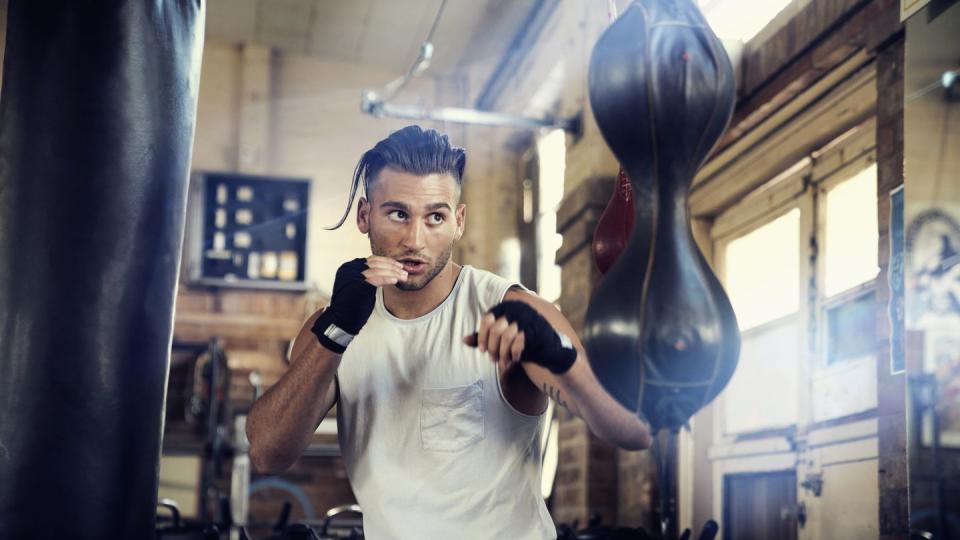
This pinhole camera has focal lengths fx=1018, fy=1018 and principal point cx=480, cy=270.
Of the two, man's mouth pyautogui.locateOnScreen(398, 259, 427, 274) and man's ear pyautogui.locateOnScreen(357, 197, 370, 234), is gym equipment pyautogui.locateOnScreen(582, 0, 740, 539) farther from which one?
man's ear pyautogui.locateOnScreen(357, 197, 370, 234)

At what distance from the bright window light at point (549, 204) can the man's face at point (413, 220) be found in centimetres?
429

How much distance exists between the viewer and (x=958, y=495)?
2033mm

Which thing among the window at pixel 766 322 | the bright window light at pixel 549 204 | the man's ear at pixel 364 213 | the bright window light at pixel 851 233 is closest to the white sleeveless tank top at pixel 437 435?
the man's ear at pixel 364 213

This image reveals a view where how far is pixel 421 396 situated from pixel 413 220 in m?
0.36

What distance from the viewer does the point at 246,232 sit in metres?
7.87

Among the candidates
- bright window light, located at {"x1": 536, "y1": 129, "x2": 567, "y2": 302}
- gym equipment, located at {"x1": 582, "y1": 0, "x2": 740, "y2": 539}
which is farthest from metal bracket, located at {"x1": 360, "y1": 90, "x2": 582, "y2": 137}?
gym equipment, located at {"x1": 582, "y1": 0, "x2": 740, "y2": 539}

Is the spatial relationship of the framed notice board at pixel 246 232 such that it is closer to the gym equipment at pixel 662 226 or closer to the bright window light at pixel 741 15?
the bright window light at pixel 741 15

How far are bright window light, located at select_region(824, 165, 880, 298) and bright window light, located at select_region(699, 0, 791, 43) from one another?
25.2 inches

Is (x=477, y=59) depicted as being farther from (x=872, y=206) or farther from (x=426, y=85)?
(x=872, y=206)

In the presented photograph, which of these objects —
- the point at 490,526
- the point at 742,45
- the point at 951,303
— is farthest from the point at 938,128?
the point at 742,45

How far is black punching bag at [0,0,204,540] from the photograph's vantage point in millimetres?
1699

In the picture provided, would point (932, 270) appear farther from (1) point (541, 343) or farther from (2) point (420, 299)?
(1) point (541, 343)

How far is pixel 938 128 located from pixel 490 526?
1252 mm

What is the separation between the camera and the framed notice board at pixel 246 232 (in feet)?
25.6
